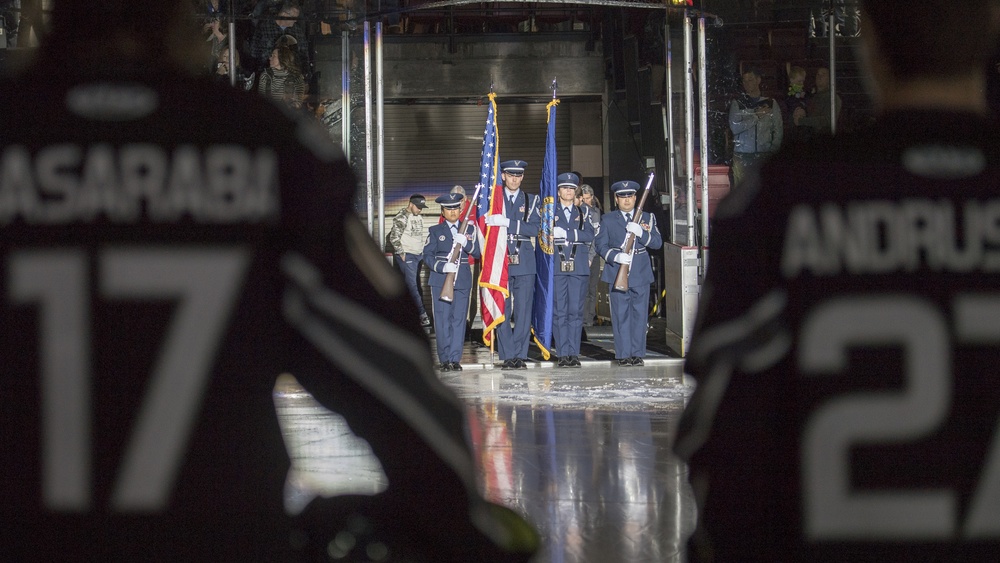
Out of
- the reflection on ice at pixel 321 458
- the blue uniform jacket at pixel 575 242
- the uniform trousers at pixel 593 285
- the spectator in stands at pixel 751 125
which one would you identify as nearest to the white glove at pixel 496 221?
the blue uniform jacket at pixel 575 242

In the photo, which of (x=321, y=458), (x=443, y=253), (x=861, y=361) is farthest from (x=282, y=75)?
(x=861, y=361)

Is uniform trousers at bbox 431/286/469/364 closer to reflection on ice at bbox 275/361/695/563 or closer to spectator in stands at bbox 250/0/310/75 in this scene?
reflection on ice at bbox 275/361/695/563

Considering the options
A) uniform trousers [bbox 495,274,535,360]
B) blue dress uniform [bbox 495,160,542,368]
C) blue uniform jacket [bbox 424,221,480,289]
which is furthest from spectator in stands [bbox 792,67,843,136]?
blue uniform jacket [bbox 424,221,480,289]

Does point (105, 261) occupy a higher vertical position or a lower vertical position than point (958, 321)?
higher

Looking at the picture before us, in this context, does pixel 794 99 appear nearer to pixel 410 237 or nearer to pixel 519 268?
pixel 519 268

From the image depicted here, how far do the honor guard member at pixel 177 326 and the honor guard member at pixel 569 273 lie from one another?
1109 cm

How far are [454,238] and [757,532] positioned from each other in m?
11.0

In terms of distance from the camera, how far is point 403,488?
1.66 meters

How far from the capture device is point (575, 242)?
12.9 meters

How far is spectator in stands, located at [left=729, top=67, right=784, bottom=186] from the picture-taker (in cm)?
1320

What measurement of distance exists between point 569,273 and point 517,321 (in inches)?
28.6

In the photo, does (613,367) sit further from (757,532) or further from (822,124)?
(757,532)

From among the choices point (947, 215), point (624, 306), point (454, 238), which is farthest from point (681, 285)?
point (947, 215)

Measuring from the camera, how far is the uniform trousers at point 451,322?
41.9 feet
